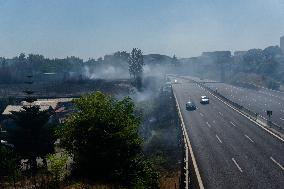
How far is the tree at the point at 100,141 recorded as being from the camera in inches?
940

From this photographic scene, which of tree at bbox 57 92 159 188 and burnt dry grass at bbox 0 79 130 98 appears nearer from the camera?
tree at bbox 57 92 159 188

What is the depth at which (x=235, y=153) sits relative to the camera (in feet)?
107

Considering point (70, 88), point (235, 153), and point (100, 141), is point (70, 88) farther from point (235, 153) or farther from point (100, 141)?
point (100, 141)

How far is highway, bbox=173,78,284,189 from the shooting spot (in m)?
24.8

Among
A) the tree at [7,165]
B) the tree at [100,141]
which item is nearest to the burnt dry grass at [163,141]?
the tree at [100,141]

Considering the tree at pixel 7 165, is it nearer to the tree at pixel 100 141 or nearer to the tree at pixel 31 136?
the tree at pixel 31 136

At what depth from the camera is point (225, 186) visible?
936 inches

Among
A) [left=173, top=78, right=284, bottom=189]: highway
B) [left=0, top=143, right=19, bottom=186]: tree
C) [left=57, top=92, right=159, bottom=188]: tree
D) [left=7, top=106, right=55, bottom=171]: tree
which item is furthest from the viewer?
[left=7, top=106, right=55, bottom=171]: tree

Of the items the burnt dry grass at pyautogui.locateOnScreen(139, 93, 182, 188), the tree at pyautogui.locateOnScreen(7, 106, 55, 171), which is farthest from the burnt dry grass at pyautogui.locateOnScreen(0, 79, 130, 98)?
the tree at pyautogui.locateOnScreen(7, 106, 55, 171)

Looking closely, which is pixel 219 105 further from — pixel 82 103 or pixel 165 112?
pixel 82 103

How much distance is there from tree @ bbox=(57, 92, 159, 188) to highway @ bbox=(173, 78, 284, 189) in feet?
17.9

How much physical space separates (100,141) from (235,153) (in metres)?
13.6

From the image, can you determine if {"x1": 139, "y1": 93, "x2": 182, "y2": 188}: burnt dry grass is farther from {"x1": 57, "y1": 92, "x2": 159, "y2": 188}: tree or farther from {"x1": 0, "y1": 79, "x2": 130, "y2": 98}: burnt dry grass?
{"x1": 0, "y1": 79, "x2": 130, "y2": 98}: burnt dry grass

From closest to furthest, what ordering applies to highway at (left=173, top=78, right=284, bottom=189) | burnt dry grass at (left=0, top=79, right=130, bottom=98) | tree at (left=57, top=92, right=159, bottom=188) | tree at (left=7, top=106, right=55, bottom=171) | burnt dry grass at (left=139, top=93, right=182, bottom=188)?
tree at (left=57, top=92, right=159, bottom=188)
highway at (left=173, top=78, right=284, bottom=189)
tree at (left=7, top=106, right=55, bottom=171)
burnt dry grass at (left=139, top=93, right=182, bottom=188)
burnt dry grass at (left=0, top=79, right=130, bottom=98)
